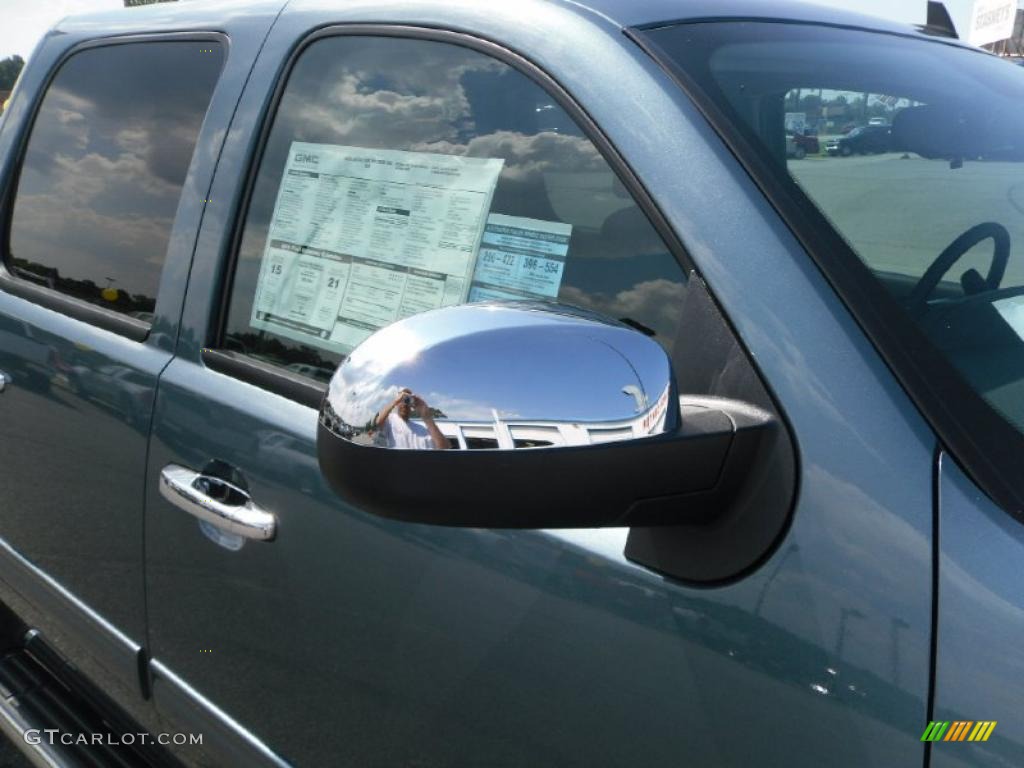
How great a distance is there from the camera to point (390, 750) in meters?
1.49

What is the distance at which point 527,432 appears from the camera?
1.01 meters

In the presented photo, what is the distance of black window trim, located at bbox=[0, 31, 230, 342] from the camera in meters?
2.07

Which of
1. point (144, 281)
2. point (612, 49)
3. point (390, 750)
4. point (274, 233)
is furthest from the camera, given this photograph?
point (144, 281)

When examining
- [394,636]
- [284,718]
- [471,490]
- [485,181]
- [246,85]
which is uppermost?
[246,85]

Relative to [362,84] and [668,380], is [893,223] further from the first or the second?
[362,84]

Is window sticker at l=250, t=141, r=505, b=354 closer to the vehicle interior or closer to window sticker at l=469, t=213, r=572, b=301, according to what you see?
window sticker at l=469, t=213, r=572, b=301

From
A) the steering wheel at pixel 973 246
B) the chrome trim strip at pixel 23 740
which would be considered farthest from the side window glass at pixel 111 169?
the steering wheel at pixel 973 246

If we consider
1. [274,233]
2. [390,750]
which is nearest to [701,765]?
[390,750]

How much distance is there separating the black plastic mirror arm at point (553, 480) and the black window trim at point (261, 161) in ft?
0.87

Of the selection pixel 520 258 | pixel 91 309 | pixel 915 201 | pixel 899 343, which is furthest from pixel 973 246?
pixel 91 309

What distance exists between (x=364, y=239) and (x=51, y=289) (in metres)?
1.09

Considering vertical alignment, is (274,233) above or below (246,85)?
below

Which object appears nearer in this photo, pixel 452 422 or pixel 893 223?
pixel 452 422

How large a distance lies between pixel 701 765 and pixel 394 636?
19.1 inches
